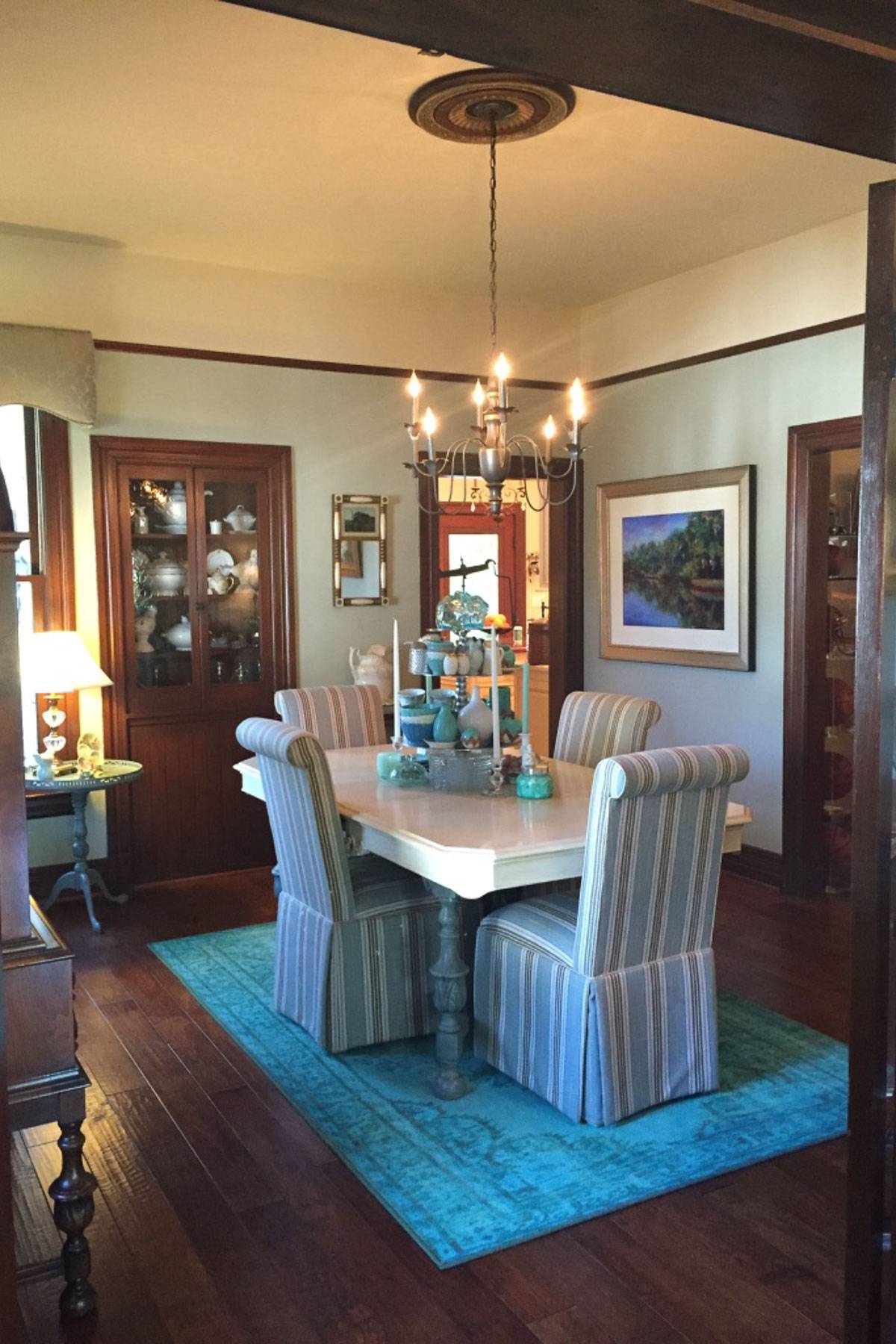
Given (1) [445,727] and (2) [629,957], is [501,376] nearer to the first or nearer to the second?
(1) [445,727]

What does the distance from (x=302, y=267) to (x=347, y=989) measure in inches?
138

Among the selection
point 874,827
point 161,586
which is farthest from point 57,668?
point 874,827

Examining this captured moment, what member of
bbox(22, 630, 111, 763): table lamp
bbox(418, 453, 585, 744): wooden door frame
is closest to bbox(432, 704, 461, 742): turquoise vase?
bbox(22, 630, 111, 763): table lamp

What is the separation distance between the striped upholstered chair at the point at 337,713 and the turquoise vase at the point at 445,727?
0.97 meters

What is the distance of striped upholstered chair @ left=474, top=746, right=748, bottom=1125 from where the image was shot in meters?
2.78

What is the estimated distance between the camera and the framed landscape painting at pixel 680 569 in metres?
5.23

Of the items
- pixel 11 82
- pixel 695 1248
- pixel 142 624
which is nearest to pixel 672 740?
pixel 142 624

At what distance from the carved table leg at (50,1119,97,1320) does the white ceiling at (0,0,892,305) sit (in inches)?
102

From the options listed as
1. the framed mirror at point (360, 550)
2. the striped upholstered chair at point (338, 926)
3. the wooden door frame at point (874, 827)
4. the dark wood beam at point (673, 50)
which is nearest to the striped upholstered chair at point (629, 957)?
the striped upholstered chair at point (338, 926)

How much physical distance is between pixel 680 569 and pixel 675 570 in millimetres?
37

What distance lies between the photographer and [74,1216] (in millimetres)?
2178

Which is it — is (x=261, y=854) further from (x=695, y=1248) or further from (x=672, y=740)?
(x=695, y=1248)

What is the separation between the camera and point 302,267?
210 inches

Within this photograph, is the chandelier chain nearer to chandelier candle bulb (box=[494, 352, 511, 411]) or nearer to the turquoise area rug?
chandelier candle bulb (box=[494, 352, 511, 411])
